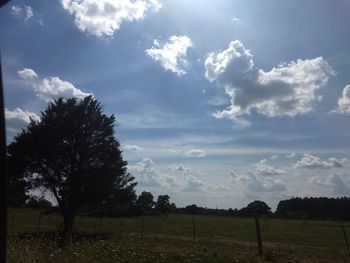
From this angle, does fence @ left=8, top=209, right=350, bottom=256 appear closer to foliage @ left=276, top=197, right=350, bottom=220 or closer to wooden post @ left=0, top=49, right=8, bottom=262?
wooden post @ left=0, top=49, right=8, bottom=262

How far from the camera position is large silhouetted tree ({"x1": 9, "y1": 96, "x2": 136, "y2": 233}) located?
29.8 meters

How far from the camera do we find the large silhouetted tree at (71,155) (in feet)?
97.9

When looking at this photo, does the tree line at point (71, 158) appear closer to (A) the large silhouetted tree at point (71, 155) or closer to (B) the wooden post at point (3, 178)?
(A) the large silhouetted tree at point (71, 155)

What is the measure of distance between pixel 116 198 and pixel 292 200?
396ft

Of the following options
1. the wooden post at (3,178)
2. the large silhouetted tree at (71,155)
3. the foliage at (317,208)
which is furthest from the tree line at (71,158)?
the foliage at (317,208)

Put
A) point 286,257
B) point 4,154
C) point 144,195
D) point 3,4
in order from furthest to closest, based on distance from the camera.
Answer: point 144,195, point 286,257, point 4,154, point 3,4

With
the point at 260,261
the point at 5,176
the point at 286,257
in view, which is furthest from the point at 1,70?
the point at 286,257

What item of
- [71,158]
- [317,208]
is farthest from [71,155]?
[317,208]

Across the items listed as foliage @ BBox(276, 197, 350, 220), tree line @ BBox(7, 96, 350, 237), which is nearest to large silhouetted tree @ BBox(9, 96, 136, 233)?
tree line @ BBox(7, 96, 350, 237)

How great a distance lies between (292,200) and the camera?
469ft

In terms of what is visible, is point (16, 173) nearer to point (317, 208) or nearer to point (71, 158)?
point (71, 158)

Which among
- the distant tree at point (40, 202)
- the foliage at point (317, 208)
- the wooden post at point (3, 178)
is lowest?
the wooden post at point (3, 178)

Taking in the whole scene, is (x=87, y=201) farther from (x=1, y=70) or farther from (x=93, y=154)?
(x=1, y=70)

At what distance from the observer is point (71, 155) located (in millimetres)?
30016
